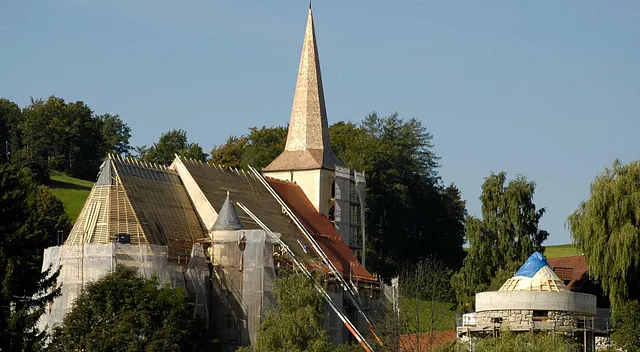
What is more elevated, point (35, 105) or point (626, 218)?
point (35, 105)

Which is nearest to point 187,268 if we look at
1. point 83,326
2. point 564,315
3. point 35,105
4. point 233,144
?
point 83,326

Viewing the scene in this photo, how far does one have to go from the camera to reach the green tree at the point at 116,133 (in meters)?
131

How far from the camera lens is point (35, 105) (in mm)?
118312

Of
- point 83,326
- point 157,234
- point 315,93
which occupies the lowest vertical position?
point 83,326

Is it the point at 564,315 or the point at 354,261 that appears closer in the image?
the point at 564,315

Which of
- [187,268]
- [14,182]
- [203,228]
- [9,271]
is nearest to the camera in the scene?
[9,271]

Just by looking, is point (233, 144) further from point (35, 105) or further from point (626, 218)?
point (626, 218)

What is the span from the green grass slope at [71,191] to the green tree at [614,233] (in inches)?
1521

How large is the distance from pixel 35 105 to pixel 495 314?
71412 millimetres

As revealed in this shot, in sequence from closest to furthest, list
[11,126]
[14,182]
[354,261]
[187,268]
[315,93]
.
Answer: [14,182], [187,268], [354,261], [315,93], [11,126]

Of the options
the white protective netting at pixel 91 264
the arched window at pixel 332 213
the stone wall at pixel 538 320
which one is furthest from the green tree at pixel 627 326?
the white protective netting at pixel 91 264

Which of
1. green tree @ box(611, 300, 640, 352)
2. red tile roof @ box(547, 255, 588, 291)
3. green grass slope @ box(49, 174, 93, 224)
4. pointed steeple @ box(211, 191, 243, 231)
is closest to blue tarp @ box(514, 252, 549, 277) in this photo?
green tree @ box(611, 300, 640, 352)

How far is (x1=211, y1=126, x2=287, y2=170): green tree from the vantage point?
96.0 metres

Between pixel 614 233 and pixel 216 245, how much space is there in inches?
717
